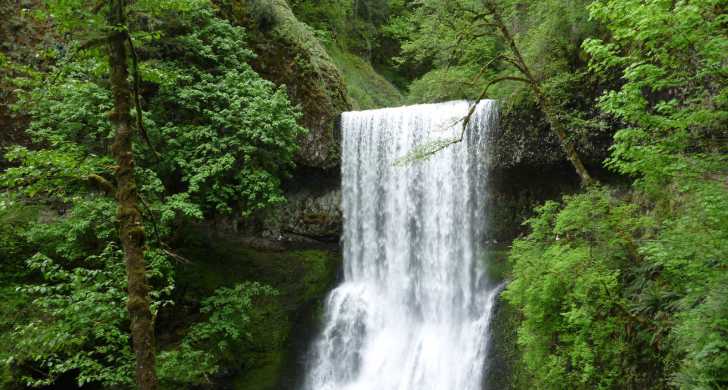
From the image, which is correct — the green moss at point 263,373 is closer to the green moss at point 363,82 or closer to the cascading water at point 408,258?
the cascading water at point 408,258

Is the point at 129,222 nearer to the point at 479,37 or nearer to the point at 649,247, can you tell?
the point at 649,247

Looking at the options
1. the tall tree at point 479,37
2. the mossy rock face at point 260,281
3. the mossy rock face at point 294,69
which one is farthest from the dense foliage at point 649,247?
the mossy rock face at point 294,69

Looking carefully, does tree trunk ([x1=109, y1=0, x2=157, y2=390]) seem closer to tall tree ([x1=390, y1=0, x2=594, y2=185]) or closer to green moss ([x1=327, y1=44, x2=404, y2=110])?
tall tree ([x1=390, y1=0, x2=594, y2=185])

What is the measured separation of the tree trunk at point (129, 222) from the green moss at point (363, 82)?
13.8m

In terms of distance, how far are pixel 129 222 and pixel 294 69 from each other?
1002 cm

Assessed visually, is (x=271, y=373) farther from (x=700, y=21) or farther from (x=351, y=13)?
(x=351, y=13)

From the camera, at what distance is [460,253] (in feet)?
37.9

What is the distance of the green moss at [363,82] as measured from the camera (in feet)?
59.7

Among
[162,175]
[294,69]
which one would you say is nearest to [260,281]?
[162,175]

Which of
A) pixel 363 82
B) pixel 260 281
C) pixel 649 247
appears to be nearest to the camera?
pixel 649 247

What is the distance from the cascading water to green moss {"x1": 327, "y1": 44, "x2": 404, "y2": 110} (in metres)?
5.20

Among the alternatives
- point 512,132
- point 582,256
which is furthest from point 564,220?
point 512,132

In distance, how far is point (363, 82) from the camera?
20.0 meters

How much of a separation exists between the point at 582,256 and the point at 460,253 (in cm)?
531
